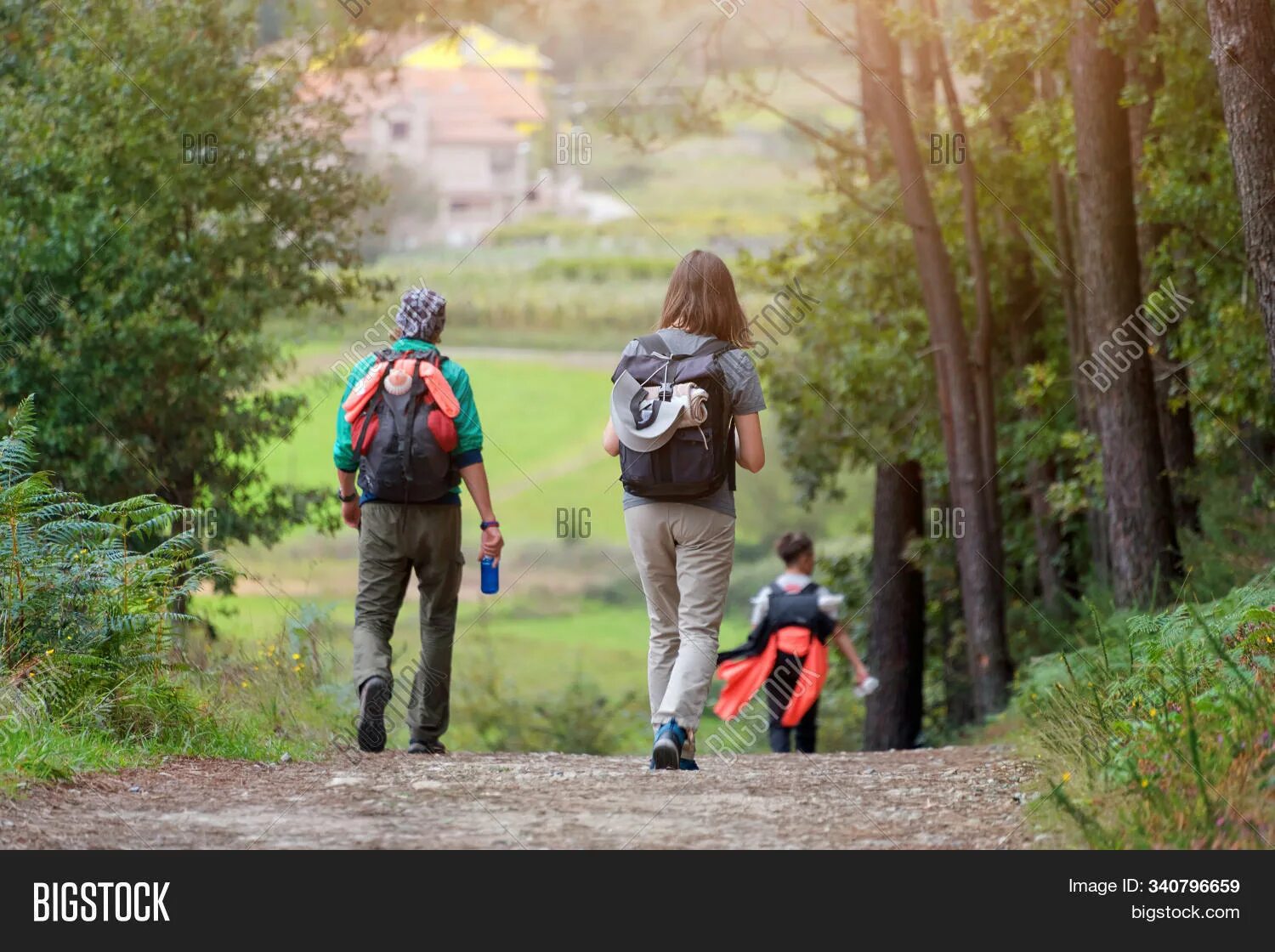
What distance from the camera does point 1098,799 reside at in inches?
200

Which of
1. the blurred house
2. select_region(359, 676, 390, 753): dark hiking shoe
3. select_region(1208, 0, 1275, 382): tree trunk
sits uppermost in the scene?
the blurred house

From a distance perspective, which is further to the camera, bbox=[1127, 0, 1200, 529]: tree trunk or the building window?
the building window

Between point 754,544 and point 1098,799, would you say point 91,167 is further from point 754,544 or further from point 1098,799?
point 754,544

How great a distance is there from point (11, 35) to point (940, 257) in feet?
26.4

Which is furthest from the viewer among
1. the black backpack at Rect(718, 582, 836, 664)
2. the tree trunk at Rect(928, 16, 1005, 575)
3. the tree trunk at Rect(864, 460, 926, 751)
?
the tree trunk at Rect(864, 460, 926, 751)

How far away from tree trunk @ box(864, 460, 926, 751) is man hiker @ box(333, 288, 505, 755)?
37.2ft

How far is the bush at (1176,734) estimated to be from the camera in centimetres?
465

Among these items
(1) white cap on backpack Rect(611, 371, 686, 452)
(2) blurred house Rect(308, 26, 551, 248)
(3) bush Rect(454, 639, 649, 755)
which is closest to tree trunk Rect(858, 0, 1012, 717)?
(3) bush Rect(454, 639, 649, 755)

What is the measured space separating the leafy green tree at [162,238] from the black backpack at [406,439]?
5078 mm

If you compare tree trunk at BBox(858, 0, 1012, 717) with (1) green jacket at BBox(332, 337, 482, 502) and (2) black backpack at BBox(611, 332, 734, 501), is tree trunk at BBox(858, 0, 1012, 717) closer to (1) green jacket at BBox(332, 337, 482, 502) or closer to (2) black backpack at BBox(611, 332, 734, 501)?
(1) green jacket at BBox(332, 337, 482, 502)

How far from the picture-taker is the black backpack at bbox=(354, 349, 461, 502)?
7.71 metres

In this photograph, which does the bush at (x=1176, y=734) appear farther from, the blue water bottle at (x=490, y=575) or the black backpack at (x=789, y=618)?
the black backpack at (x=789, y=618)

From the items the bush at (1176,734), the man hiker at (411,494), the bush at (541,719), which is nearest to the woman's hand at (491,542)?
the man hiker at (411,494)

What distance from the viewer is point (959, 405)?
1497cm
